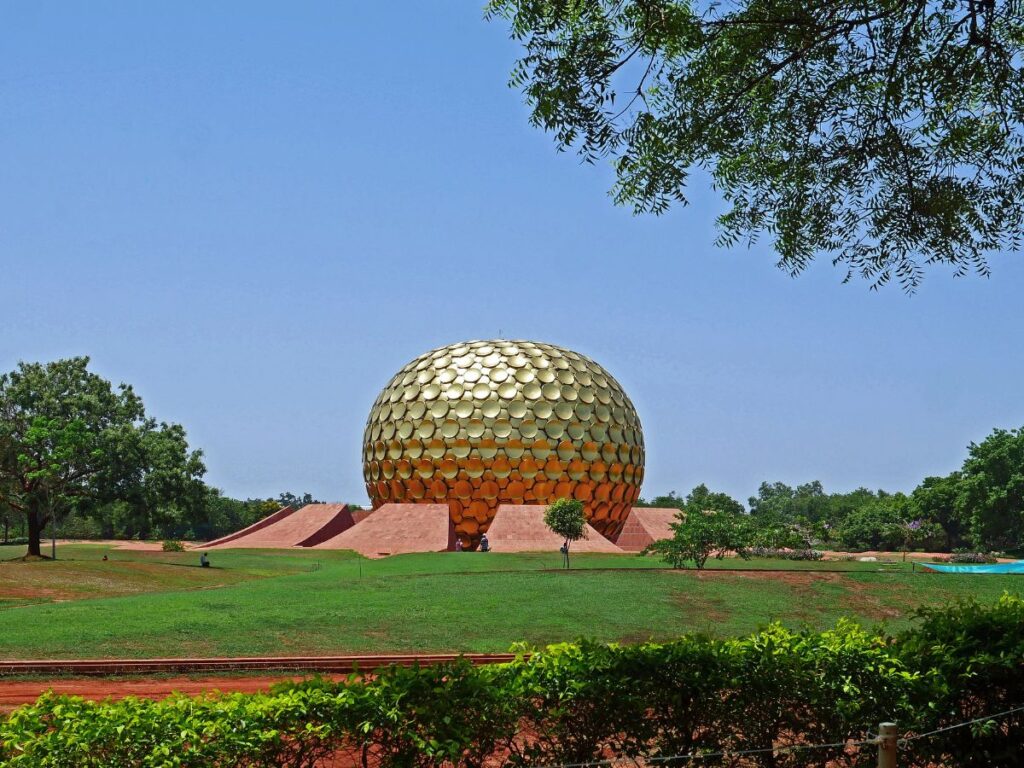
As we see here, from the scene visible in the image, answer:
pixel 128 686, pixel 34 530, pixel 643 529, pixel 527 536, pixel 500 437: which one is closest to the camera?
pixel 128 686

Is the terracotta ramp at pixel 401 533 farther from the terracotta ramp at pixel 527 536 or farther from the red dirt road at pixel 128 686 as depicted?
the red dirt road at pixel 128 686

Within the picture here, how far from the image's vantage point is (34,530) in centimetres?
2973

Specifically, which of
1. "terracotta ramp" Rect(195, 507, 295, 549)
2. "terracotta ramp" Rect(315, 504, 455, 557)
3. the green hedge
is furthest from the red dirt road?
"terracotta ramp" Rect(195, 507, 295, 549)

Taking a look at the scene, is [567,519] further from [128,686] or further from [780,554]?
[128,686]

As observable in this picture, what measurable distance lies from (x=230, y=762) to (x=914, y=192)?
848 centimetres

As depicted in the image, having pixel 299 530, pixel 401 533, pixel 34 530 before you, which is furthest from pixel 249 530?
pixel 34 530

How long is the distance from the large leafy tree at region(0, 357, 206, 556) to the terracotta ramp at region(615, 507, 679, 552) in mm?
17203

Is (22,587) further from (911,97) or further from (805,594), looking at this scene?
(911,97)

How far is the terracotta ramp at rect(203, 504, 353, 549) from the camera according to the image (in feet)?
124

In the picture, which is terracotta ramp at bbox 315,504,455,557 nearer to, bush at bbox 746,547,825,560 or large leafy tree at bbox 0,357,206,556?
large leafy tree at bbox 0,357,206,556

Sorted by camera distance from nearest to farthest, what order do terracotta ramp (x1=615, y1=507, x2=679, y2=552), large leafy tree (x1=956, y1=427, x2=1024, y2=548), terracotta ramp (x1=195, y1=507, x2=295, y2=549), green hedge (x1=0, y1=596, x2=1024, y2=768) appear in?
1. green hedge (x1=0, y1=596, x2=1024, y2=768)
2. terracotta ramp (x1=195, y1=507, x2=295, y2=549)
3. terracotta ramp (x1=615, y1=507, x2=679, y2=552)
4. large leafy tree (x1=956, y1=427, x2=1024, y2=548)

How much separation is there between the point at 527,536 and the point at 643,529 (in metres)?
8.98

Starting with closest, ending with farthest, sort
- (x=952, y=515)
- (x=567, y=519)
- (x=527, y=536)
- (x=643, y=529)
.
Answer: (x=567, y=519) → (x=527, y=536) → (x=643, y=529) → (x=952, y=515)

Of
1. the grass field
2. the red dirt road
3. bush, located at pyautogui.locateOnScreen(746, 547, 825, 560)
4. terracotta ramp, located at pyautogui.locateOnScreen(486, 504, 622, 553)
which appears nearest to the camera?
the red dirt road
